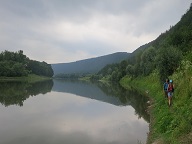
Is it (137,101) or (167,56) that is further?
(137,101)

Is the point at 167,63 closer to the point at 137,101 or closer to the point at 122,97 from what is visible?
the point at 137,101

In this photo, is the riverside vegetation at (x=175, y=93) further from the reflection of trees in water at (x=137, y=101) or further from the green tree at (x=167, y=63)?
the reflection of trees in water at (x=137, y=101)

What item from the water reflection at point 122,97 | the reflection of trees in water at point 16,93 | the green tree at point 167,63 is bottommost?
the water reflection at point 122,97

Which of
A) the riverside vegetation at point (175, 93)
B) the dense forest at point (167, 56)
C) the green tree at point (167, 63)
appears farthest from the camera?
the dense forest at point (167, 56)

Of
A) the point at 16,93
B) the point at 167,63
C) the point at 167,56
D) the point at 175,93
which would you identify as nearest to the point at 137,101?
the point at 167,63

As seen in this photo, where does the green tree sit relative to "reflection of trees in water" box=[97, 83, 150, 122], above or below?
above

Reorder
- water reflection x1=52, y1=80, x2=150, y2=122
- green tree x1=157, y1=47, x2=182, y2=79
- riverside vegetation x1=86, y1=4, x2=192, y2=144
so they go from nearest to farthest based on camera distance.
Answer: riverside vegetation x1=86, y1=4, x2=192, y2=144, water reflection x1=52, y1=80, x2=150, y2=122, green tree x1=157, y1=47, x2=182, y2=79

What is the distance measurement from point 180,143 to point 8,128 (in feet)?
53.2

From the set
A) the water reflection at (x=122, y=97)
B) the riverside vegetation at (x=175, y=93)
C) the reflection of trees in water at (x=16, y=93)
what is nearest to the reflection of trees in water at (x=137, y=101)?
the water reflection at (x=122, y=97)

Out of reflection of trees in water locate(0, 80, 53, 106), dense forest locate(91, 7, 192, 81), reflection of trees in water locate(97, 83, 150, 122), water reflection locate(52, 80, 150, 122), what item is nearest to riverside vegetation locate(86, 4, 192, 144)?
dense forest locate(91, 7, 192, 81)

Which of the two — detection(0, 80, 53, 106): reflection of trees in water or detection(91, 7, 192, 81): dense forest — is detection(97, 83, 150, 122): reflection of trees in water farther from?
detection(0, 80, 53, 106): reflection of trees in water

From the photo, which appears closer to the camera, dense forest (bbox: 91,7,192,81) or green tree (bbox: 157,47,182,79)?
green tree (bbox: 157,47,182,79)

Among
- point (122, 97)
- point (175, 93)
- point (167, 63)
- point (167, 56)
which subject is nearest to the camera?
point (175, 93)

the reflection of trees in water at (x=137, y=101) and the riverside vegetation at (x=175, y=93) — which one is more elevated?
the riverside vegetation at (x=175, y=93)
